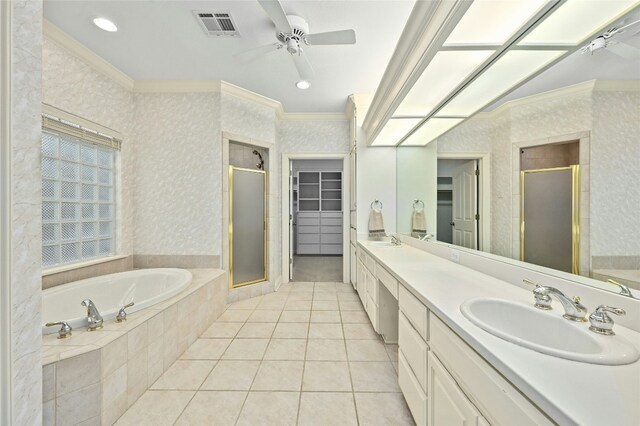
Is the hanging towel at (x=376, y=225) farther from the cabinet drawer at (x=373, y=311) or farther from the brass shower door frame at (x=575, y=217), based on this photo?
the brass shower door frame at (x=575, y=217)

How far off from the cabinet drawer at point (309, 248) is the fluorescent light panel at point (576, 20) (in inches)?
229

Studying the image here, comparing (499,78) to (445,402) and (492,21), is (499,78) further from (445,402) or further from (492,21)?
(445,402)

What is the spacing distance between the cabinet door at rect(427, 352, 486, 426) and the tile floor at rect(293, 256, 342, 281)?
10.7 feet

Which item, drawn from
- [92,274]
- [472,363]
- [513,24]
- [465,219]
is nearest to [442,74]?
[513,24]

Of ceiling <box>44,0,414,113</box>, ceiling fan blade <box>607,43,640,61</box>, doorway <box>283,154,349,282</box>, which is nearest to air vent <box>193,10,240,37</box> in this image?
ceiling <box>44,0,414,113</box>

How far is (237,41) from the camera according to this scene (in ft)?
7.41

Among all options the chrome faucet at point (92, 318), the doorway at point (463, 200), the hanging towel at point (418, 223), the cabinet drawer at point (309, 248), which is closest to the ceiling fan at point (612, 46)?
the doorway at point (463, 200)

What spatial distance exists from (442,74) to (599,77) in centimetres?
84

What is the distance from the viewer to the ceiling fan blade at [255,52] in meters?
2.06

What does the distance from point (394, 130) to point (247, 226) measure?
2.23m

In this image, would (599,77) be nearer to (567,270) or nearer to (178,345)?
(567,270)

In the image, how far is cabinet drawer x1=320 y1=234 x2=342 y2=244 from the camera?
659 cm

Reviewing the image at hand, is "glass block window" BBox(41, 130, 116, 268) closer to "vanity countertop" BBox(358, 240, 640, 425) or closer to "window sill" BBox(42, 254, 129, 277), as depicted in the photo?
"window sill" BBox(42, 254, 129, 277)

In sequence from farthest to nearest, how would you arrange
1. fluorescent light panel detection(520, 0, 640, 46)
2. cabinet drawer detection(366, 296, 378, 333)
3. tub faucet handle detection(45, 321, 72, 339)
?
cabinet drawer detection(366, 296, 378, 333)
tub faucet handle detection(45, 321, 72, 339)
fluorescent light panel detection(520, 0, 640, 46)
